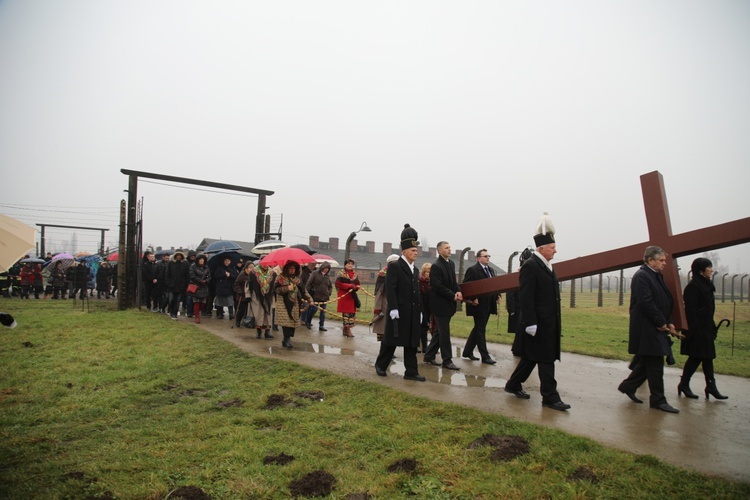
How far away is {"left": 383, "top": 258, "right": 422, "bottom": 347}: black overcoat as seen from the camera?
7.13 meters

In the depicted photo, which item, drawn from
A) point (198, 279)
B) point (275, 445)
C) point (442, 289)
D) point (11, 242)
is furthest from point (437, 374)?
point (198, 279)

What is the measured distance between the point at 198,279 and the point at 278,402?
8133mm

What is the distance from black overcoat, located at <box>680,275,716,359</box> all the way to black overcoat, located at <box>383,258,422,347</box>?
356 centimetres

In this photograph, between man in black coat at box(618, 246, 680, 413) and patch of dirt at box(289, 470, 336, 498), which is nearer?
patch of dirt at box(289, 470, 336, 498)

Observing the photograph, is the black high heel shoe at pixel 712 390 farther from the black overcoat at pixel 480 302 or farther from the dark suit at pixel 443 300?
the dark suit at pixel 443 300

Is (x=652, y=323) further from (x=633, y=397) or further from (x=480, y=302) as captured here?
(x=480, y=302)

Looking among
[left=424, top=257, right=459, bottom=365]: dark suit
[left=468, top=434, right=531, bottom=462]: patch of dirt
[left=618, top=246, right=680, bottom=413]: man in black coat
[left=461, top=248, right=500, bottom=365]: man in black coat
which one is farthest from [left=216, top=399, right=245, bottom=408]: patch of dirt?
[left=618, top=246, right=680, bottom=413]: man in black coat

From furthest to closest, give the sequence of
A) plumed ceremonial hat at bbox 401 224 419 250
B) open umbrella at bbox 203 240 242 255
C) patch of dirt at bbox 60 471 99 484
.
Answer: open umbrella at bbox 203 240 242 255 < plumed ceremonial hat at bbox 401 224 419 250 < patch of dirt at bbox 60 471 99 484

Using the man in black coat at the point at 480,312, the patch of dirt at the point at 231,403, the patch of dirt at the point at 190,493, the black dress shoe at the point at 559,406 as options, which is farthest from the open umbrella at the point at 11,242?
the man in black coat at the point at 480,312

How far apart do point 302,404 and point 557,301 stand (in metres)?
3.40

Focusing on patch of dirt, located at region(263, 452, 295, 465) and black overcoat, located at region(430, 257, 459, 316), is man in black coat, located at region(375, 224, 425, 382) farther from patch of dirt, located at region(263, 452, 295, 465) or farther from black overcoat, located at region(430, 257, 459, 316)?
patch of dirt, located at region(263, 452, 295, 465)

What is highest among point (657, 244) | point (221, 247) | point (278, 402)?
point (221, 247)

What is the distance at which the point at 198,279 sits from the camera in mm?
13273

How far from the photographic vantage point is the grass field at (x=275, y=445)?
382cm
